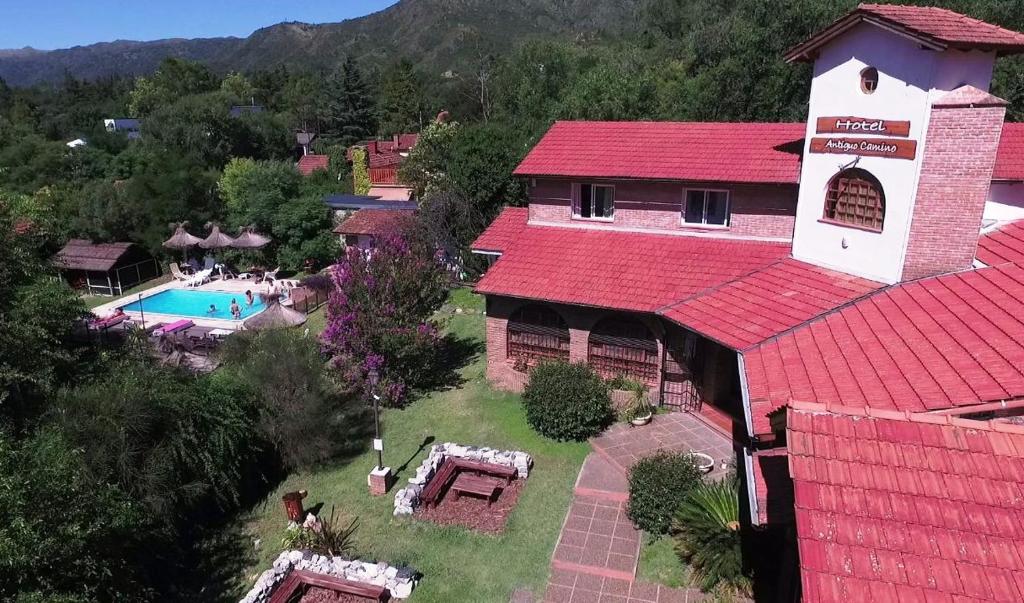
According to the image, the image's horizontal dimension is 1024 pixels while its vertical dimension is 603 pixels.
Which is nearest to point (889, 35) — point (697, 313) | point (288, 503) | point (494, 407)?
point (697, 313)

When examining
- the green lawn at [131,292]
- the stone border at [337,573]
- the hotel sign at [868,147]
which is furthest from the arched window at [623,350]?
the green lawn at [131,292]

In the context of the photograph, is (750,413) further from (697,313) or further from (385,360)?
(385,360)

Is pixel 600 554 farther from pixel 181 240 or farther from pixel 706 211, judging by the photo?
pixel 181 240

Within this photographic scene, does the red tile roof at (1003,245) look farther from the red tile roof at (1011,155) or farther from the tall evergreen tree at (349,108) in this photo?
the tall evergreen tree at (349,108)

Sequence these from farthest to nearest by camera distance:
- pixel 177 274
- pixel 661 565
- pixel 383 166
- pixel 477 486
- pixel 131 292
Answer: pixel 383 166
pixel 177 274
pixel 131 292
pixel 477 486
pixel 661 565

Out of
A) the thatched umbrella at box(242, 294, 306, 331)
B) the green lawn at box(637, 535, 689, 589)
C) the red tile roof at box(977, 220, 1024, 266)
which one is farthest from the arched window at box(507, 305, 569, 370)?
the red tile roof at box(977, 220, 1024, 266)

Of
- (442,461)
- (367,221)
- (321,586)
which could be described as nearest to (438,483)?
(442,461)

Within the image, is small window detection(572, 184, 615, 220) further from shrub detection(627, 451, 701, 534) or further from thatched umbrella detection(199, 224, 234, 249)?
thatched umbrella detection(199, 224, 234, 249)
